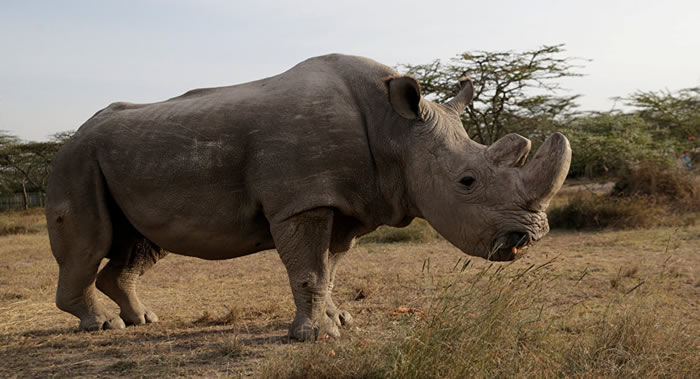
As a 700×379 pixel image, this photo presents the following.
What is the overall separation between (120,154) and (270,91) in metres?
1.26

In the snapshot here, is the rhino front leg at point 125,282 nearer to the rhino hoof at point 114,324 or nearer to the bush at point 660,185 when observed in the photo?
the rhino hoof at point 114,324

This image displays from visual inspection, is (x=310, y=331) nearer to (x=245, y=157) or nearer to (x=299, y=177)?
(x=299, y=177)

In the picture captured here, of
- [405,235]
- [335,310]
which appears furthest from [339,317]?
[405,235]

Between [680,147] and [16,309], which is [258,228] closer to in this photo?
[16,309]

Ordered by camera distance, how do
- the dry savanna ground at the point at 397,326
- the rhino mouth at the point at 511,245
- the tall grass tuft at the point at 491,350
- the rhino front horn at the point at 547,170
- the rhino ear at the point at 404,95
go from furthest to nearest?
the rhino ear at the point at 404,95, the rhino mouth at the point at 511,245, the rhino front horn at the point at 547,170, the dry savanna ground at the point at 397,326, the tall grass tuft at the point at 491,350

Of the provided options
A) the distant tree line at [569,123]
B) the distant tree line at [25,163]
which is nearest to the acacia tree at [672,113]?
the distant tree line at [569,123]

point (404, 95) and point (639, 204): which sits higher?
point (404, 95)

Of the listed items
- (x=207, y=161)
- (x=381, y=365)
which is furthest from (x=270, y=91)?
(x=381, y=365)

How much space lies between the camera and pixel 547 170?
146 inches

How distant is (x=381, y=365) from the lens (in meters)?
3.09

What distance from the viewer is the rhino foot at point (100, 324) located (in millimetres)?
4906

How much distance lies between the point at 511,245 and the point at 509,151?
24.6 inches

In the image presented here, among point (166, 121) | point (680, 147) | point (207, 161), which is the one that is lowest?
point (680, 147)

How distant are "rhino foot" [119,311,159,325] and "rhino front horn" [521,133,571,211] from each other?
135 inches
